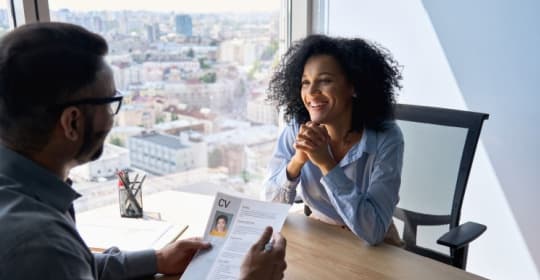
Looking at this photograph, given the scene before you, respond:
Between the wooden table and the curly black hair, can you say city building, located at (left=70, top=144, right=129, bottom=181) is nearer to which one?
the wooden table

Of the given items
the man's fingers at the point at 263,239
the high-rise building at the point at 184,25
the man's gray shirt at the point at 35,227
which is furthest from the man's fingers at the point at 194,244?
the high-rise building at the point at 184,25

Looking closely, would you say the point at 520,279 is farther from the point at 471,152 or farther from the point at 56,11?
the point at 56,11

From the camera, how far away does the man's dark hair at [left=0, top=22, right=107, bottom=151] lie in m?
0.79

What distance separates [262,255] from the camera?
3.33ft

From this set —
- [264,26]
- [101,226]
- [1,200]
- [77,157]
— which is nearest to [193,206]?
[101,226]

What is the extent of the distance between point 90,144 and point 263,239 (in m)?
0.42

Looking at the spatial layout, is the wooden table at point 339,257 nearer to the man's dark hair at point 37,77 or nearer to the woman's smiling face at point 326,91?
the woman's smiling face at point 326,91

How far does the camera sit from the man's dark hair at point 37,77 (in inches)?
31.0

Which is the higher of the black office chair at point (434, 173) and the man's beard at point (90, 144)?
the man's beard at point (90, 144)

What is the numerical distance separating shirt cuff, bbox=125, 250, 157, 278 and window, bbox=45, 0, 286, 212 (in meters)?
0.66

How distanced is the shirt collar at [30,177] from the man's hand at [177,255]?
1.20ft

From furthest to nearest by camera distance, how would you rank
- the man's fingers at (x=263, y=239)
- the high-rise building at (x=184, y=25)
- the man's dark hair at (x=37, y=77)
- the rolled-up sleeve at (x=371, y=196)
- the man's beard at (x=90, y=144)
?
the high-rise building at (x=184, y=25), the rolled-up sleeve at (x=371, y=196), the man's fingers at (x=263, y=239), the man's beard at (x=90, y=144), the man's dark hair at (x=37, y=77)

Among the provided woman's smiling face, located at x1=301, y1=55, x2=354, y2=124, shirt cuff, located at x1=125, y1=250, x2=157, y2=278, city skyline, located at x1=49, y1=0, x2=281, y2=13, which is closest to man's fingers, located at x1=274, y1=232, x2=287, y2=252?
shirt cuff, located at x1=125, y1=250, x2=157, y2=278

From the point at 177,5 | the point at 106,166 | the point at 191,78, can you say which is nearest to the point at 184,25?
the point at 177,5
